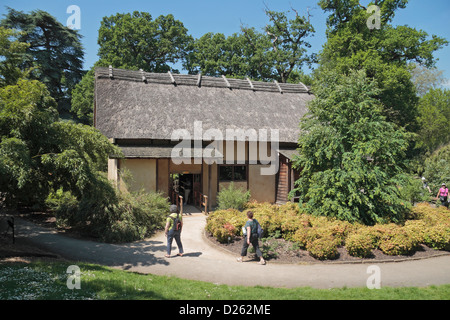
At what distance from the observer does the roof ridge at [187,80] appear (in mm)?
19594

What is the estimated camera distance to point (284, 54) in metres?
36.0

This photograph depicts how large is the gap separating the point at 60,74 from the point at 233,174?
24.3 meters

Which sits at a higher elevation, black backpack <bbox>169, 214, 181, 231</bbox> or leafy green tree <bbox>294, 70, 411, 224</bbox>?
leafy green tree <bbox>294, 70, 411, 224</bbox>

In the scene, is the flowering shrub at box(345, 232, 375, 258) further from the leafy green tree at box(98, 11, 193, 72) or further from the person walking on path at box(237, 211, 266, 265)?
the leafy green tree at box(98, 11, 193, 72)

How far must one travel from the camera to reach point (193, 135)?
689 inches

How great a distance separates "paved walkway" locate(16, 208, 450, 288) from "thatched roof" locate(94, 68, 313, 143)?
7.22 m

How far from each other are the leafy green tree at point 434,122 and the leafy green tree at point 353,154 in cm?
2580

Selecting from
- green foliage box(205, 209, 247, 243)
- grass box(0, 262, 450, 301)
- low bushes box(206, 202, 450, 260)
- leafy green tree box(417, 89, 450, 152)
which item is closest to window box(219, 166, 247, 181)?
green foliage box(205, 209, 247, 243)

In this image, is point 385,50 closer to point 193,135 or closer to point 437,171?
point 437,171

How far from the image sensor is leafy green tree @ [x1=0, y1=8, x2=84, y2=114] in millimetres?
29109

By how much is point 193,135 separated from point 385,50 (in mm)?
18112

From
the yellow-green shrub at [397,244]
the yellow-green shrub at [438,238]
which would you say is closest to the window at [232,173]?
the yellow-green shrub at [397,244]

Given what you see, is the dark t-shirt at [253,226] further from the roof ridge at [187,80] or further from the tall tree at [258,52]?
the tall tree at [258,52]

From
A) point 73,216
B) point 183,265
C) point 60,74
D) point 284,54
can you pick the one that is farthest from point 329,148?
point 60,74
